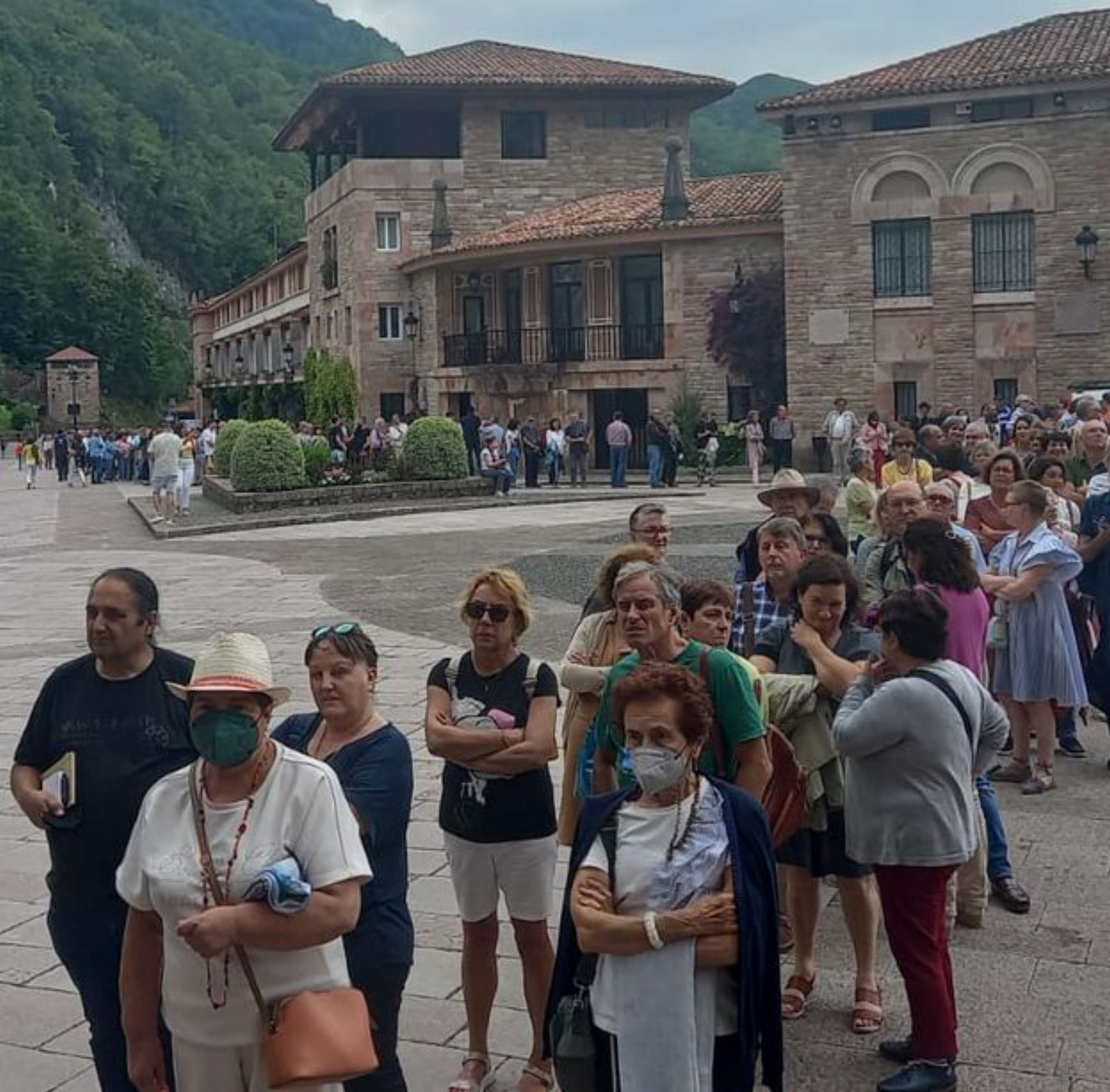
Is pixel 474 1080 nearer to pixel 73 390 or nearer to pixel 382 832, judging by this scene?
pixel 382 832

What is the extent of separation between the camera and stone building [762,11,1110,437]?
107 feet

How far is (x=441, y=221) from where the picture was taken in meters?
44.7

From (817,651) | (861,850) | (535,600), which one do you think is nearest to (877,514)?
(817,651)

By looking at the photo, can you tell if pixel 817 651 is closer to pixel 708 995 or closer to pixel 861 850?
pixel 861 850

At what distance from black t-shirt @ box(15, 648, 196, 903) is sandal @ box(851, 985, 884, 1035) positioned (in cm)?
233

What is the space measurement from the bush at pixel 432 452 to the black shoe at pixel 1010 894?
23614 mm

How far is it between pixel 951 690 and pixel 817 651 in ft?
1.76

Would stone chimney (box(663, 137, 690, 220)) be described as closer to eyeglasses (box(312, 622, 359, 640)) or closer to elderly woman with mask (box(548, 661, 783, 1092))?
eyeglasses (box(312, 622, 359, 640))

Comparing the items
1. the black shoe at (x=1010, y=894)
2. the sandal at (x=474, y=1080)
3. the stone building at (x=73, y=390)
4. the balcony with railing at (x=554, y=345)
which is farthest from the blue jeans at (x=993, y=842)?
the stone building at (x=73, y=390)

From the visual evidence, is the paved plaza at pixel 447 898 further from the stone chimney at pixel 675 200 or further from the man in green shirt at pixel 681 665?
the stone chimney at pixel 675 200

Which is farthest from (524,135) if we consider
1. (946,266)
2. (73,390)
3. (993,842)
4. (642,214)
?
(993,842)

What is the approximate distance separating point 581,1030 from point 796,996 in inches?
70.1

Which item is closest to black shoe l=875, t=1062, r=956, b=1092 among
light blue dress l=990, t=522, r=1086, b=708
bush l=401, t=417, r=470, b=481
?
light blue dress l=990, t=522, r=1086, b=708

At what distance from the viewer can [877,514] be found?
300 inches
